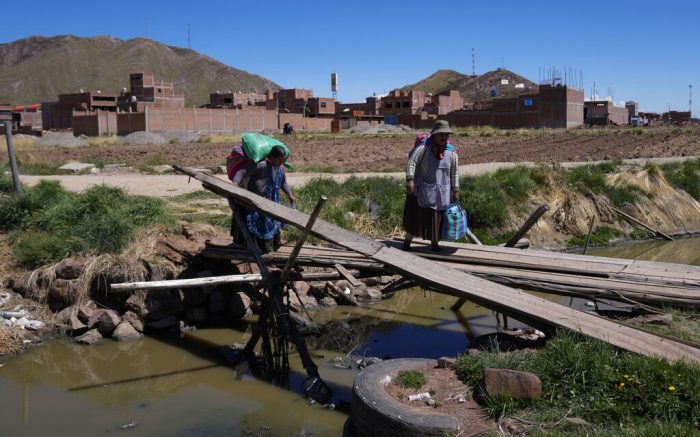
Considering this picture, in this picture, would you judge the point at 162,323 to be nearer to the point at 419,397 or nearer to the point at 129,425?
the point at 129,425

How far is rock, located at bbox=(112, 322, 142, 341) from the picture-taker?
8.81 metres


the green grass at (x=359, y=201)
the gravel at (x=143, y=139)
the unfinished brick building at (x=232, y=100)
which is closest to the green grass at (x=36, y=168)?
the green grass at (x=359, y=201)

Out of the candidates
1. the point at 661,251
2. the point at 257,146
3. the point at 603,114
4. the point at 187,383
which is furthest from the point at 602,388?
the point at 603,114

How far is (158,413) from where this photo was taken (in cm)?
684

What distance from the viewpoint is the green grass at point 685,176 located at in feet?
59.5

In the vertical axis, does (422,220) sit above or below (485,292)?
above

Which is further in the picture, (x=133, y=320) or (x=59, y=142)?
(x=59, y=142)

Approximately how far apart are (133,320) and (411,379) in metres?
4.78

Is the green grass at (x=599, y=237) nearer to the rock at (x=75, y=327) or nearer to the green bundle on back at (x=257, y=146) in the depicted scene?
the green bundle on back at (x=257, y=146)

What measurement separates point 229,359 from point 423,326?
278 cm

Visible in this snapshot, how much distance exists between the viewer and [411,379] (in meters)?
5.71

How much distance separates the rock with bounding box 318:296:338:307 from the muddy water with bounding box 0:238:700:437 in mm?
247

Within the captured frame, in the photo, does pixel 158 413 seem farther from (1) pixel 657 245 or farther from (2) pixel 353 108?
(2) pixel 353 108

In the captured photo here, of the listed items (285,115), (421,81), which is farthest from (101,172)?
(421,81)
